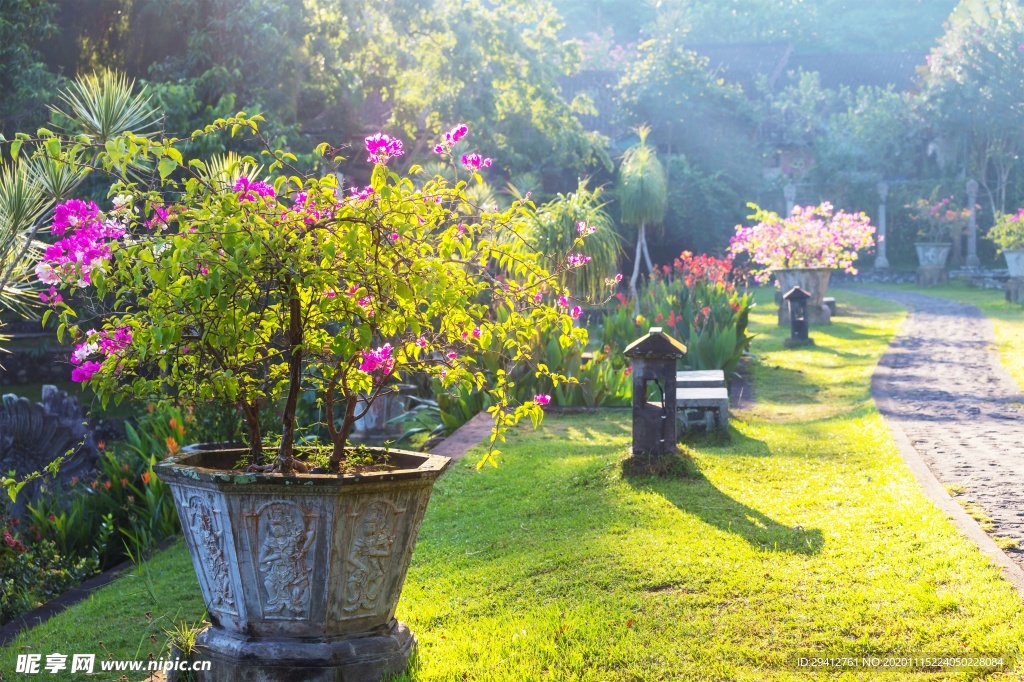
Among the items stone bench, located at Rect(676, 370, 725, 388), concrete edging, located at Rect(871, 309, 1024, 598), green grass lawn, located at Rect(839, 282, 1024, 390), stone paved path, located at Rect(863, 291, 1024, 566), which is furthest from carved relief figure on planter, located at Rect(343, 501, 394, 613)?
green grass lawn, located at Rect(839, 282, 1024, 390)

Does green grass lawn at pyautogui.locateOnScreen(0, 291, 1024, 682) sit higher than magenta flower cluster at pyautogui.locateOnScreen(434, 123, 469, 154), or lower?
lower

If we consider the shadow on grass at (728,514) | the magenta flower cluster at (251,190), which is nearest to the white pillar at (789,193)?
the shadow on grass at (728,514)

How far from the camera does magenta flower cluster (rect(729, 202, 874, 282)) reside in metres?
18.0

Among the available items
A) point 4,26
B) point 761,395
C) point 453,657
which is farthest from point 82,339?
point 4,26

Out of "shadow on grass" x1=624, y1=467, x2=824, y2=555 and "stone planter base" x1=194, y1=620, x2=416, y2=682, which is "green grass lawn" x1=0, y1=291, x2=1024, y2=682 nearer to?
"shadow on grass" x1=624, y1=467, x2=824, y2=555

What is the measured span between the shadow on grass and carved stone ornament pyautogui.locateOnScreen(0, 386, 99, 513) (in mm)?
4520

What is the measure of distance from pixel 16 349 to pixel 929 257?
24.2 metres

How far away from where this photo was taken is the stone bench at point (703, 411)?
27.5ft

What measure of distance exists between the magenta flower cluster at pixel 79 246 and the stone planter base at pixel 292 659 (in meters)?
1.44

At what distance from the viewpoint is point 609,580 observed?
196 inches

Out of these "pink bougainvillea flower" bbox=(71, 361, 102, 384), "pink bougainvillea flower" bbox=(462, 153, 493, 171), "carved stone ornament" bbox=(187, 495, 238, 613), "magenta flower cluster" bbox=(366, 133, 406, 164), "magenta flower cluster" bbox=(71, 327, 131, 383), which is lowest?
"carved stone ornament" bbox=(187, 495, 238, 613)

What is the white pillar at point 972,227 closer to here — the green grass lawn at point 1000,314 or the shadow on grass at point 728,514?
the green grass lawn at point 1000,314

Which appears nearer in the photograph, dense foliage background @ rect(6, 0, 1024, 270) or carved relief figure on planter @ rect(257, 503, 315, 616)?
carved relief figure on planter @ rect(257, 503, 315, 616)

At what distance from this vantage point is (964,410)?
947 cm
